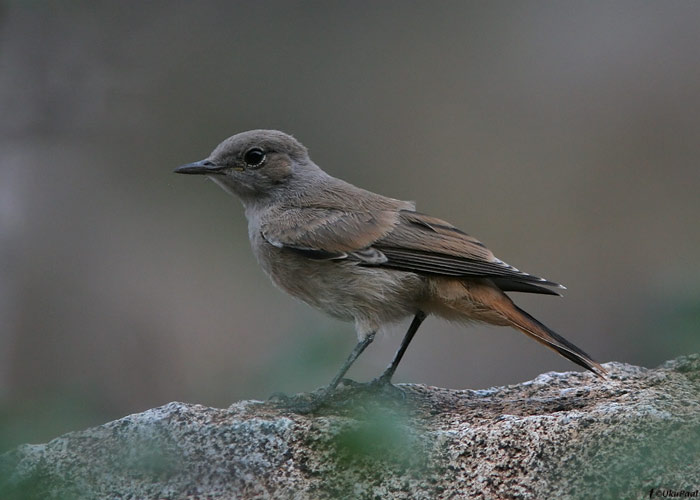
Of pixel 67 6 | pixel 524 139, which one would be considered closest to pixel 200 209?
pixel 524 139

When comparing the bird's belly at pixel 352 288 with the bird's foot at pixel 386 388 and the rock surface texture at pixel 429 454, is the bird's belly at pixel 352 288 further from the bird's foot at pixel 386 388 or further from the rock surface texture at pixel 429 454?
the rock surface texture at pixel 429 454

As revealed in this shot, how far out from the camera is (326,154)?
39.6 ft

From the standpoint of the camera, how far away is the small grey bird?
198 inches

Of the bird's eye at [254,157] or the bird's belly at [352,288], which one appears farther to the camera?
the bird's eye at [254,157]

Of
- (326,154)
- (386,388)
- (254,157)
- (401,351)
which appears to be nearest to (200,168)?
(254,157)

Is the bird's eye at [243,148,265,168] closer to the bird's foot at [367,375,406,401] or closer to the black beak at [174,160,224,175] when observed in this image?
the black beak at [174,160,224,175]

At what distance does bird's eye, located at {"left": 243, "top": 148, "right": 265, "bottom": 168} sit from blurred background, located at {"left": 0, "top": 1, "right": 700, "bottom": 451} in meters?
1.56

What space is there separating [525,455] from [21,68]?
5.55m

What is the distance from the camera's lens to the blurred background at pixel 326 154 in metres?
8.86

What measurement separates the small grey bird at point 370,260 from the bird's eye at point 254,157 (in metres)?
0.01

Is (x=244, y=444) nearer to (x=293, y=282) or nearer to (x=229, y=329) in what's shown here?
(x=293, y=282)

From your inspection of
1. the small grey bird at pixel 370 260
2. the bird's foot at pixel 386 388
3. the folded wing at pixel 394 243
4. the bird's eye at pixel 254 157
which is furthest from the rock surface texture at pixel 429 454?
the bird's eye at pixel 254 157

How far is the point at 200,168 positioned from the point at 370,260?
4.65 feet

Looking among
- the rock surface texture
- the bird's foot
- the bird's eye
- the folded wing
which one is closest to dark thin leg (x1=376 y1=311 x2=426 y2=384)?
the bird's foot
